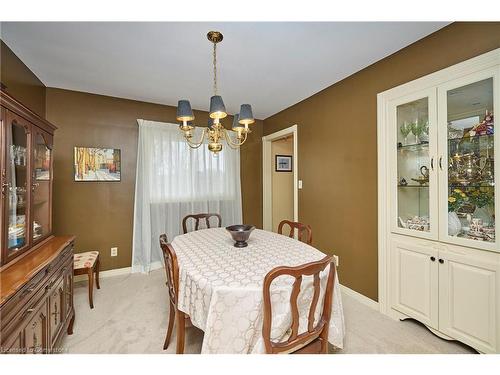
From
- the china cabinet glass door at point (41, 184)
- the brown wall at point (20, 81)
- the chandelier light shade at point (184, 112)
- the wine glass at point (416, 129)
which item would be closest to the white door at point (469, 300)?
the wine glass at point (416, 129)

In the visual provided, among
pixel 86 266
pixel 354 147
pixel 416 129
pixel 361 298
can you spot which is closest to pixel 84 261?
pixel 86 266

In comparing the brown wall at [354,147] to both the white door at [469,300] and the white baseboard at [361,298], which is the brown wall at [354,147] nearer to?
the white baseboard at [361,298]

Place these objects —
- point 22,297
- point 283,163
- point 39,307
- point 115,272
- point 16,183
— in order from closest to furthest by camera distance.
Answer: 1. point 22,297
2. point 39,307
3. point 16,183
4. point 115,272
5. point 283,163

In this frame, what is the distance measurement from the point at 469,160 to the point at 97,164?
12.7 feet

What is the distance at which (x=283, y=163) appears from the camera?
4488 millimetres

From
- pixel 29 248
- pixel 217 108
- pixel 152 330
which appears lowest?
pixel 152 330

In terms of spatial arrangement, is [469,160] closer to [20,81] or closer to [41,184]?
[41,184]

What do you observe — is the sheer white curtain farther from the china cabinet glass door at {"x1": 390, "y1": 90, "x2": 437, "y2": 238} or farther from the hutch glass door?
the china cabinet glass door at {"x1": 390, "y1": 90, "x2": 437, "y2": 238}

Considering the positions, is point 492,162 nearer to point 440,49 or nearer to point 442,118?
point 442,118

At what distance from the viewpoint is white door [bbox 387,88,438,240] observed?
176cm

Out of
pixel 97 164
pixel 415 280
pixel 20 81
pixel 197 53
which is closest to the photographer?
pixel 415 280

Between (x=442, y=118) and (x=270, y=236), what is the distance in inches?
66.1

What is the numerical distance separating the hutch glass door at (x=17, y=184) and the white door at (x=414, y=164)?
281cm
